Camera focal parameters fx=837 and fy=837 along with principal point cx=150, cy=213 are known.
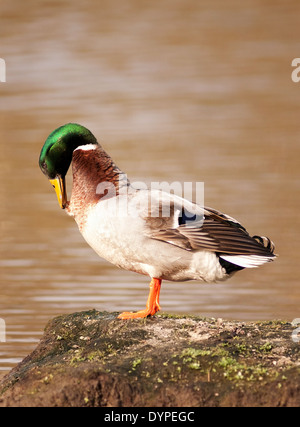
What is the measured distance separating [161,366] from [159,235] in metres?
0.79

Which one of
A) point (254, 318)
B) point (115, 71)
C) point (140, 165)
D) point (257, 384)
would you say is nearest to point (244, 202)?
point (140, 165)

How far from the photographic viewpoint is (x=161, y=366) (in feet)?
14.3

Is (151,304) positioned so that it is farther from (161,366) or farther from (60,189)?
(60,189)

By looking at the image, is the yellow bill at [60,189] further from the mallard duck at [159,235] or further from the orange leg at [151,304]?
the orange leg at [151,304]

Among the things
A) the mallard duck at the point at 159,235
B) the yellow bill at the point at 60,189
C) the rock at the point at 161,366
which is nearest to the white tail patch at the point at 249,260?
the mallard duck at the point at 159,235

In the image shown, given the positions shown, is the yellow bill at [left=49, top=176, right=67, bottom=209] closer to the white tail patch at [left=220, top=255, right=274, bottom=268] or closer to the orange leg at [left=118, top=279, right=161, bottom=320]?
the orange leg at [left=118, top=279, right=161, bottom=320]

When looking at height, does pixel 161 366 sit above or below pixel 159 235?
Answer: below

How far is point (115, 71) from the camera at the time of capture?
16.1 meters

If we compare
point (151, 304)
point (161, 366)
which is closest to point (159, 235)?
point (151, 304)

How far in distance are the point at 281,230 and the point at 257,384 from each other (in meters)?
4.92

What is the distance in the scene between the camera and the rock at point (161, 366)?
4152 millimetres

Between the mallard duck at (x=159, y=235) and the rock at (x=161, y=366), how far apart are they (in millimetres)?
274

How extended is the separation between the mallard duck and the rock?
0.27 meters

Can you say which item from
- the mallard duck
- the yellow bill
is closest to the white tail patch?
the mallard duck
